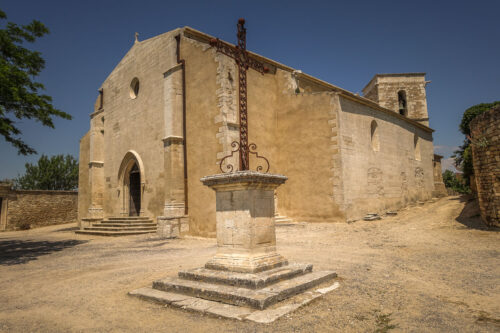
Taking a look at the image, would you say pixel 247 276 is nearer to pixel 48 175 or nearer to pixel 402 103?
pixel 402 103

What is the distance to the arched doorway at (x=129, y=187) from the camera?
15242 mm

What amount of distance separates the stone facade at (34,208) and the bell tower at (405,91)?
23.9m

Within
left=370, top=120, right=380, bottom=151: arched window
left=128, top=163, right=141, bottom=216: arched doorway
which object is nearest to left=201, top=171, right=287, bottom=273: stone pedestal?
left=370, top=120, right=380, bottom=151: arched window

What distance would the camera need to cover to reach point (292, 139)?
13.3 meters

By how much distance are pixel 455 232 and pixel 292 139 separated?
6509 mm

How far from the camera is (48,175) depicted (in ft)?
118

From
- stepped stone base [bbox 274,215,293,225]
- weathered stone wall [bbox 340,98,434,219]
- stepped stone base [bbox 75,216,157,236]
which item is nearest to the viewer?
stepped stone base [bbox 274,215,293,225]

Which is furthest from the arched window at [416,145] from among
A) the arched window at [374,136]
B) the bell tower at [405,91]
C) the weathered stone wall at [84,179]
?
the weathered stone wall at [84,179]

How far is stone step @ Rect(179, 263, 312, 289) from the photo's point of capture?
13.0 feet

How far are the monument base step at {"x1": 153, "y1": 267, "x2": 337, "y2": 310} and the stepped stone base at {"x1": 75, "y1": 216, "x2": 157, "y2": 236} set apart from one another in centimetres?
907

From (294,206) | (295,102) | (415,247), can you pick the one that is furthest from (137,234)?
(415,247)

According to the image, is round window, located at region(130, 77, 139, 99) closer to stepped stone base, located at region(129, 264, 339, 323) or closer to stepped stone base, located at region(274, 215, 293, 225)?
stepped stone base, located at region(274, 215, 293, 225)

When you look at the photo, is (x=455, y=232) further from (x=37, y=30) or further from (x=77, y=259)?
(x=37, y=30)

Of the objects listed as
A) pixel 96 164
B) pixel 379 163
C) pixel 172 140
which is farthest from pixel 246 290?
pixel 96 164
